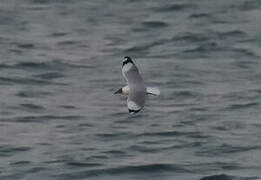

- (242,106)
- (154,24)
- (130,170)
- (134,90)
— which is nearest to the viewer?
(134,90)

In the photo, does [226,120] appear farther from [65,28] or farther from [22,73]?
[65,28]

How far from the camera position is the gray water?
56.0ft

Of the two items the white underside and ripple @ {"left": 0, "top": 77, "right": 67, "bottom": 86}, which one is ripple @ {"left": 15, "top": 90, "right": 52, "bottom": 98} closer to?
ripple @ {"left": 0, "top": 77, "right": 67, "bottom": 86}

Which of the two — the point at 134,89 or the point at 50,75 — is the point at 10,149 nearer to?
the point at 50,75

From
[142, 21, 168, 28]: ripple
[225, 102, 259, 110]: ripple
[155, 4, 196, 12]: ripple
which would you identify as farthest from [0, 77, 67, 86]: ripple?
[155, 4, 196, 12]: ripple

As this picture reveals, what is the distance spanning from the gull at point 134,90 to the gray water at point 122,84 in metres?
3.52

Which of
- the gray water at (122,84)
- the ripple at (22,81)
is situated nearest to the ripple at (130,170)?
the gray water at (122,84)

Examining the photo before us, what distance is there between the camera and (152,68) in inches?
867

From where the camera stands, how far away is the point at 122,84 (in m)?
21.0

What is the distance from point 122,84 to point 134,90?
853 centimetres

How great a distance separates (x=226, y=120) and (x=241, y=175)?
10.2 feet

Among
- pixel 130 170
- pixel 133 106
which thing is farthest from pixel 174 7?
pixel 133 106

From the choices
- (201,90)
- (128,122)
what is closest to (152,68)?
(201,90)

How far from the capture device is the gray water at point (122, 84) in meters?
17.1
